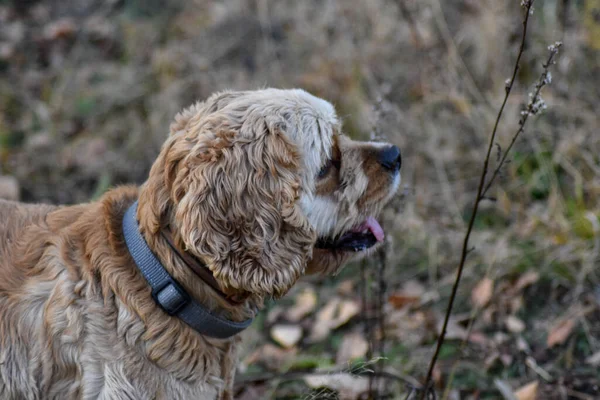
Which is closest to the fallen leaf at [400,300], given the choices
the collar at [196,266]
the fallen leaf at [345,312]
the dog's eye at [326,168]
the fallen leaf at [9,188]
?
the fallen leaf at [345,312]

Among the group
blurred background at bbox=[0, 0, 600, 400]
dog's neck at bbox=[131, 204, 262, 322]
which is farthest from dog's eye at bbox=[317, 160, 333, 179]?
dog's neck at bbox=[131, 204, 262, 322]

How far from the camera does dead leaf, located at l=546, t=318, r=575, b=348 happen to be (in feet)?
14.8

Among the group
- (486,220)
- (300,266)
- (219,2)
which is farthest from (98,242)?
(219,2)

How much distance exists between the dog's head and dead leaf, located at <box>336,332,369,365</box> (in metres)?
1.35

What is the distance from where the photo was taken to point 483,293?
4.91 m

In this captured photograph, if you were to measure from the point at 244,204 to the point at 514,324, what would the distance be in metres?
2.38

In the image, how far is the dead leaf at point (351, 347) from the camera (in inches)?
190

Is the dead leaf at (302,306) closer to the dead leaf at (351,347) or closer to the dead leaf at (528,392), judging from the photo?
the dead leaf at (351,347)

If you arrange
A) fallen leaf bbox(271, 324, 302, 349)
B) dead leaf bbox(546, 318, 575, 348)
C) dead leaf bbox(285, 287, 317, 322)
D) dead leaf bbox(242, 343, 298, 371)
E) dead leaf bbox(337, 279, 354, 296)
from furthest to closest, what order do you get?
dead leaf bbox(337, 279, 354, 296) → dead leaf bbox(285, 287, 317, 322) → fallen leaf bbox(271, 324, 302, 349) → dead leaf bbox(242, 343, 298, 371) → dead leaf bbox(546, 318, 575, 348)

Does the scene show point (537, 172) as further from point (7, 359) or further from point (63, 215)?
point (7, 359)

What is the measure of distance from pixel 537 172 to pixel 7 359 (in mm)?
4240

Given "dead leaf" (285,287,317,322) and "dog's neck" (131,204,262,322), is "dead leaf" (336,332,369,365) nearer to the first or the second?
"dead leaf" (285,287,317,322)

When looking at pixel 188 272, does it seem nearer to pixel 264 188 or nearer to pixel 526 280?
pixel 264 188

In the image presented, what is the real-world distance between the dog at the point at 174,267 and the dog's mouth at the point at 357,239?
21 centimetres
